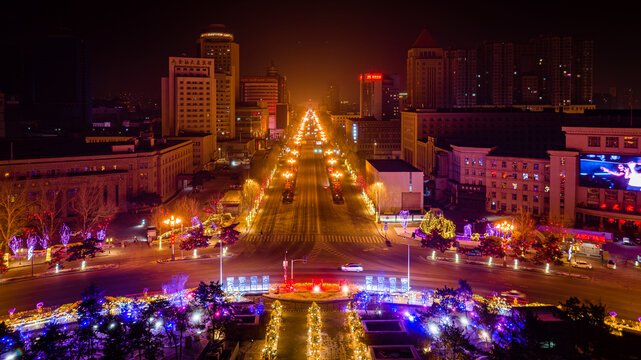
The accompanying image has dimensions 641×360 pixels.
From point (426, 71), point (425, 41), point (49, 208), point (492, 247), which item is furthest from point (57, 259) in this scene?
point (425, 41)

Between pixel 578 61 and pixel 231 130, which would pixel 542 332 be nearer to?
pixel 231 130

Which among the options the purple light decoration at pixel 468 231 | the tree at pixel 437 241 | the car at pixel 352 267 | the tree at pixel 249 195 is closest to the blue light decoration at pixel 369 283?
the car at pixel 352 267

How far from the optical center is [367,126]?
151m

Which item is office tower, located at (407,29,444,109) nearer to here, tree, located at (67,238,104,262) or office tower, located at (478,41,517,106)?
office tower, located at (478,41,517,106)

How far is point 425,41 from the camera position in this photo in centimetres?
14725

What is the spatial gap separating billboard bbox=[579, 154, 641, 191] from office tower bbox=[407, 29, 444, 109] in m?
90.7

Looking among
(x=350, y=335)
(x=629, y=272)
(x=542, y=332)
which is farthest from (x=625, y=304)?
(x=350, y=335)

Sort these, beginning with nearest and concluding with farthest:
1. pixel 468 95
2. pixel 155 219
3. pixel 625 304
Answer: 1. pixel 625 304
2. pixel 155 219
3. pixel 468 95

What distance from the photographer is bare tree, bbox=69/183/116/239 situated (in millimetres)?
56531

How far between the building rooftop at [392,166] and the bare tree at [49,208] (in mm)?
43338

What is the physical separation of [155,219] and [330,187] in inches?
1516

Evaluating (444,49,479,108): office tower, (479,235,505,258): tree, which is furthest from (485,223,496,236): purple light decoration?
(444,49,479,108): office tower

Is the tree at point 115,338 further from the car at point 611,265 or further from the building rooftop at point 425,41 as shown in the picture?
the building rooftop at point 425,41

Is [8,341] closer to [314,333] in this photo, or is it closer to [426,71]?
[314,333]
